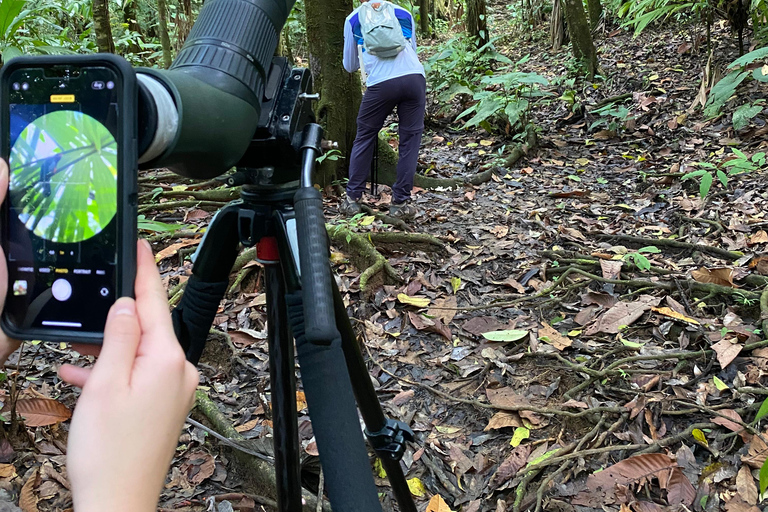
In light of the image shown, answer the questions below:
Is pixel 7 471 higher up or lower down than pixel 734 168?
lower down

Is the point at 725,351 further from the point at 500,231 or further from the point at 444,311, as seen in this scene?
the point at 500,231

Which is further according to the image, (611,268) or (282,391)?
(611,268)

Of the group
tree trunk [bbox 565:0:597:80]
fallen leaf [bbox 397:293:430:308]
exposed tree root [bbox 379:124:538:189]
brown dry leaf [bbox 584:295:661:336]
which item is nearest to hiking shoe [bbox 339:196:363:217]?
exposed tree root [bbox 379:124:538:189]

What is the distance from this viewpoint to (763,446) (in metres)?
1.61

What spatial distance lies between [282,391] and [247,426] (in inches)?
41.2

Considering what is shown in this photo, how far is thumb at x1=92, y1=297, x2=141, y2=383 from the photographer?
0.50m

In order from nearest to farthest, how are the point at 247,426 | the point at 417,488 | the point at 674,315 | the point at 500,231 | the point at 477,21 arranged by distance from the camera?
the point at 417,488 → the point at 247,426 → the point at 674,315 → the point at 500,231 → the point at 477,21

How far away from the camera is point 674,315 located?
2287mm

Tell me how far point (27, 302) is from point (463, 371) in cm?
178

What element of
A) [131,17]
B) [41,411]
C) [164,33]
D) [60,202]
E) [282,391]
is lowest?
[41,411]

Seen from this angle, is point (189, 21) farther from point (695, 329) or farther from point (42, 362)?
point (695, 329)

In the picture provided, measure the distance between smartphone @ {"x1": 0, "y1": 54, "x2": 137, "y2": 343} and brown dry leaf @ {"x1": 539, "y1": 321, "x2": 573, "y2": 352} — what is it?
1.94m

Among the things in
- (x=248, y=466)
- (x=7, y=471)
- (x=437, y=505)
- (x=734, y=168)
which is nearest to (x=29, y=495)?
(x=7, y=471)

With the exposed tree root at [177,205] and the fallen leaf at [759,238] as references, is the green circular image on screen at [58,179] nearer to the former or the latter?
the exposed tree root at [177,205]
